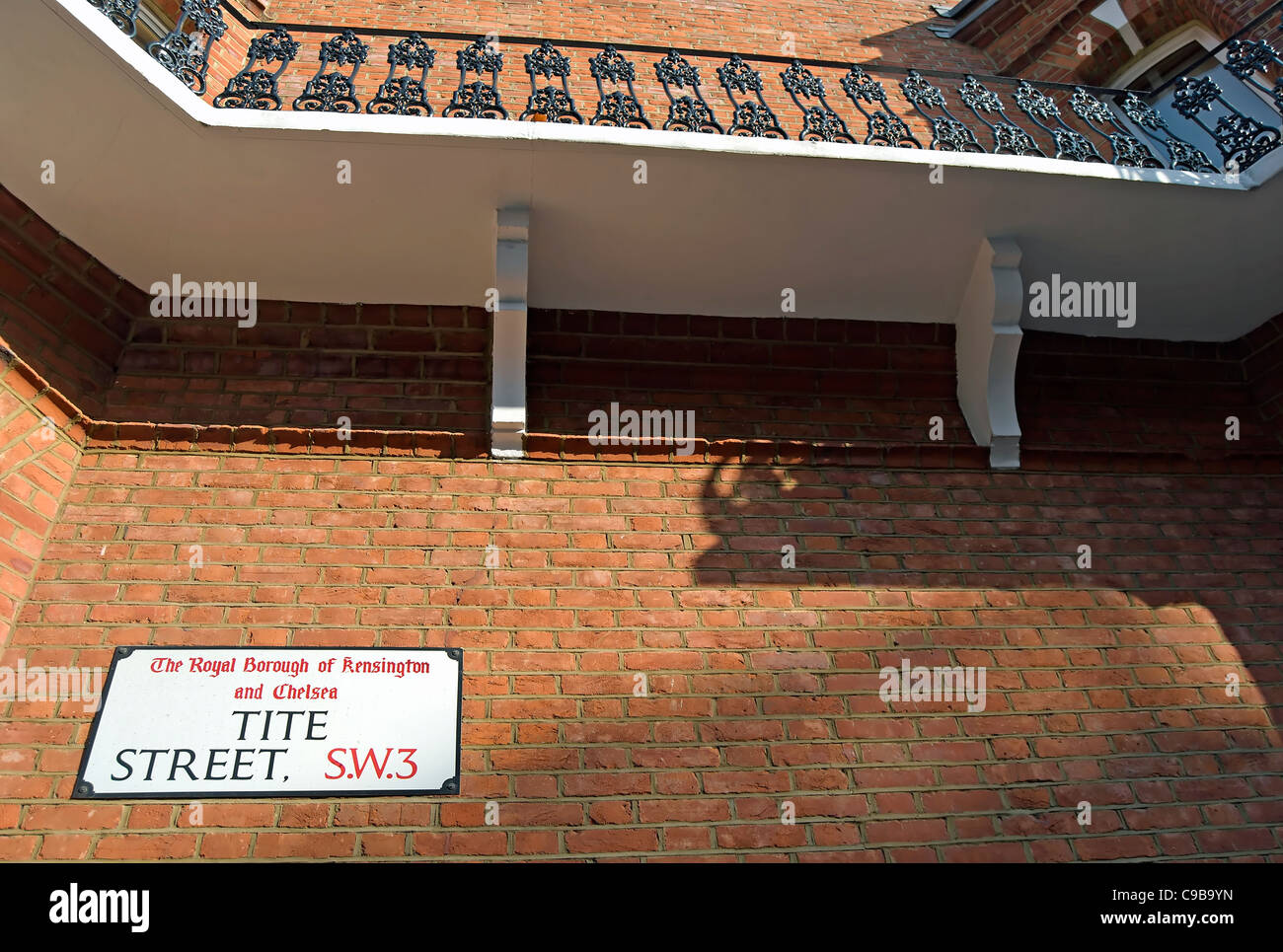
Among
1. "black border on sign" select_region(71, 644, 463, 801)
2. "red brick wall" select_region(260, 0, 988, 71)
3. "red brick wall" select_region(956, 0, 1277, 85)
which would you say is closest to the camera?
"black border on sign" select_region(71, 644, 463, 801)

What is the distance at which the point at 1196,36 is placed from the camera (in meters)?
6.77

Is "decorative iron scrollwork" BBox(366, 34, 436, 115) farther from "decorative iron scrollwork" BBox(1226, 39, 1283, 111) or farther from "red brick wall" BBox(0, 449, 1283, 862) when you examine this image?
"decorative iron scrollwork" BBox(1226, 39, 1283, 111)

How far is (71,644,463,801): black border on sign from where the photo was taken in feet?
11.3

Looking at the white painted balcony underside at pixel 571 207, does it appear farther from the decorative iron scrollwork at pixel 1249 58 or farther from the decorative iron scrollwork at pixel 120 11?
the decorative iron scrollwork at pixel 1249 58

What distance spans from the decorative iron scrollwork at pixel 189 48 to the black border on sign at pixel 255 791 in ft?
7.60

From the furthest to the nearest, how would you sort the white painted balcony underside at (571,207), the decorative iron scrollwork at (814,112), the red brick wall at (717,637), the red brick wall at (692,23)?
the red brick wall at (692,23) < the decorative iron scrollwork at (814,112) < the white painted balcony underside at (571,207) < the red brick wall at (717,637)

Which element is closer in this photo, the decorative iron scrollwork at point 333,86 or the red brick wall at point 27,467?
the red brick wall at point 27,467

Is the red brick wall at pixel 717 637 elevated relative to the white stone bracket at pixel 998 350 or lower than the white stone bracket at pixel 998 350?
lower

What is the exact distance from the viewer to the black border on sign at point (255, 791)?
3430mm

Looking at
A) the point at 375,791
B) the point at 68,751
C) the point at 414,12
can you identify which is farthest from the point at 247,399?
the point at 414,12

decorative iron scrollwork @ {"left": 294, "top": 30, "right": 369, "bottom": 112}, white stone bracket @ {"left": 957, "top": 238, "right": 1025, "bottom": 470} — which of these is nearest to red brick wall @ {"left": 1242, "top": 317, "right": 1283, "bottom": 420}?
white stone bracket @ {"left": 957, "top": 238, "right": 1025, "bottom": 470}

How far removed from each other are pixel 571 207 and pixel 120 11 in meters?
2.05

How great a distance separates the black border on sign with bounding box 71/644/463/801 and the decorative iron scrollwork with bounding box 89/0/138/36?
251 centimetres

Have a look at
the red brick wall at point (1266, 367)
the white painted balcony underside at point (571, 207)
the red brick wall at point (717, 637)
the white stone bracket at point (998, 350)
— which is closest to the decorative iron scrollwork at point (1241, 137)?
the white painted balcony underside at point (571, 207)
